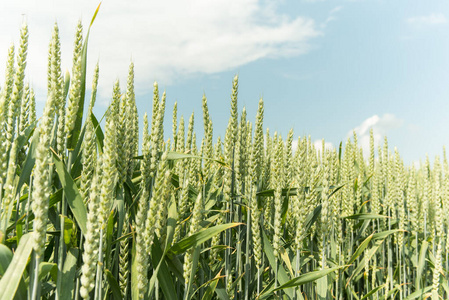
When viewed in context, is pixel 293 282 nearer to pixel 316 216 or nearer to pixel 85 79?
pixel 316 216

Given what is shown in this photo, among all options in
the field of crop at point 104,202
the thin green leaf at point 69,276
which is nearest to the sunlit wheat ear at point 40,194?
the field of crop at point 104,202

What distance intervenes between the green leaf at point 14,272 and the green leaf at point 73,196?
15 cm

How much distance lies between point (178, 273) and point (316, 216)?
87cm

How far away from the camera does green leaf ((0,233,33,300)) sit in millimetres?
1056

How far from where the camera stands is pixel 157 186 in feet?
4.16

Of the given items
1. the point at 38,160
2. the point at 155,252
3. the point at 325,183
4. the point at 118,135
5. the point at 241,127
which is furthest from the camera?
the point at 241,127

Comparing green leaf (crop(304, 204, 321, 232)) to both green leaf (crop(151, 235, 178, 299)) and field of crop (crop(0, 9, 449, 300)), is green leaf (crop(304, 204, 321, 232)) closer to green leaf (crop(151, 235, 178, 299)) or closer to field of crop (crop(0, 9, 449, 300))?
field of crop (crop(0, 9, 449, 300))

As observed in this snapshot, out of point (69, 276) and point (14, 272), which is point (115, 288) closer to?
point (69, 276)

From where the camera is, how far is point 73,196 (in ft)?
3.96

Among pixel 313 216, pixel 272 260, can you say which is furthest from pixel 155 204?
pixel 313 216

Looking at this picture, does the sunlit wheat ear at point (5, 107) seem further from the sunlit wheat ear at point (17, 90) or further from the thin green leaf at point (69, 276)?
the thin green leaf at point (69, 276)

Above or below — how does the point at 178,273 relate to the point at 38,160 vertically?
below

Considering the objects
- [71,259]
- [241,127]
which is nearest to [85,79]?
[71,259]

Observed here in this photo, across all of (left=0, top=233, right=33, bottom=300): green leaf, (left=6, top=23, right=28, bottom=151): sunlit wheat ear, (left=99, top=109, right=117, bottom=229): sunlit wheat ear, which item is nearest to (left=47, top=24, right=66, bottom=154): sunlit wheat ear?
(left=6, top=23, right=28, bottom=151): sunlit wheat ear
